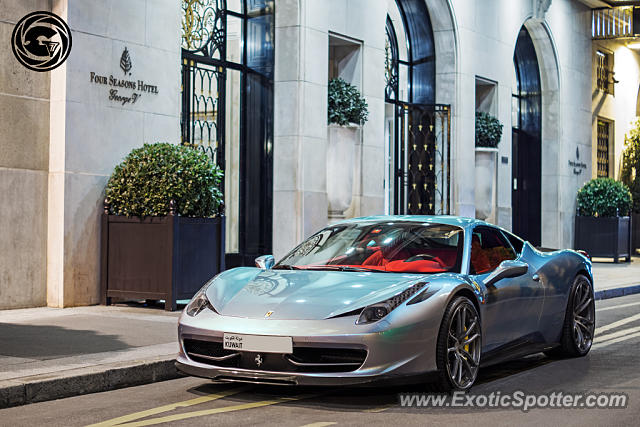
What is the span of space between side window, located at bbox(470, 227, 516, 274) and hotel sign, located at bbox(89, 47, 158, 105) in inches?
248

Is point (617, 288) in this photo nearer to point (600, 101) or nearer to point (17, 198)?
point (17, 198)

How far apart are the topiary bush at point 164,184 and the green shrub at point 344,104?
5609 mm

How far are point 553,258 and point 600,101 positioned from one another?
22.7 metres

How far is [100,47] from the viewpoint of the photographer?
12.2 meters

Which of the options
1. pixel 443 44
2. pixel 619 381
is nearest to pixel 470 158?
pixel 443 44

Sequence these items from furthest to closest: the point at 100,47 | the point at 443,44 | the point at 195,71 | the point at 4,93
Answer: the point at 443,44 < the point at 195,71 < the point at 100,47 < the point at 4,93

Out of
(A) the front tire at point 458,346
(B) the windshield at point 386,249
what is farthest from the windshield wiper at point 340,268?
(A) the front tire at point 458,346

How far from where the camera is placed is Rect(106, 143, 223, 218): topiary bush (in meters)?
11.3

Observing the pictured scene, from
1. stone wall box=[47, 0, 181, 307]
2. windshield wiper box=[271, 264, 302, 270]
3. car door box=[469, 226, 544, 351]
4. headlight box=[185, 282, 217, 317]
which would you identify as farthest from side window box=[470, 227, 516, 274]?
stone wall box=[47, 0, 181, 307]

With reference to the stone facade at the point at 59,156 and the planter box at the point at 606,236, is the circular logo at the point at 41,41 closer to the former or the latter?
the stone facade at the point at 59,156

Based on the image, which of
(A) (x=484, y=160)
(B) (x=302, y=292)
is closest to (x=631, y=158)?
(A) (x=484, y=160)

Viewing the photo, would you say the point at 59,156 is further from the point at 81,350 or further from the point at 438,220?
the point at 438,220

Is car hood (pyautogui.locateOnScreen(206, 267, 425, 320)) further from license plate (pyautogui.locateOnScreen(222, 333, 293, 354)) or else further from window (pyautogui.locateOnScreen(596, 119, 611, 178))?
window (pyautogui.locateOnScreen(596, 119, 611, 178))

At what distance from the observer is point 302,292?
21.2 ft
